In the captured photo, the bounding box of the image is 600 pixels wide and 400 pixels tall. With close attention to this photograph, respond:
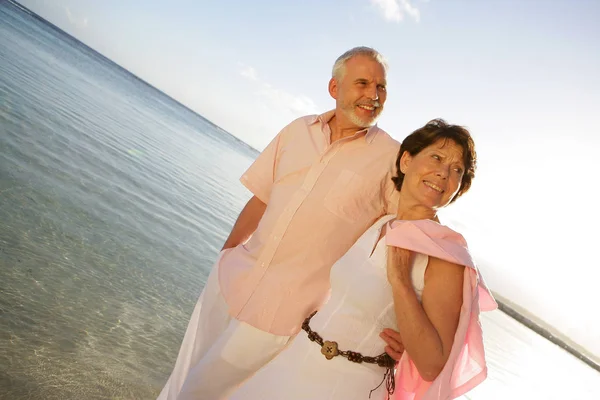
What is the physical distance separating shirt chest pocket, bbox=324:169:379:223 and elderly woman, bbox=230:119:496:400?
1.24 ft

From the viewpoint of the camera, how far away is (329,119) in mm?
3090

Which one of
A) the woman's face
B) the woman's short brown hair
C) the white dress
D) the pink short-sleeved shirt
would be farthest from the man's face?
the white dress

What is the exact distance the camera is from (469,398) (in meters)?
6.84

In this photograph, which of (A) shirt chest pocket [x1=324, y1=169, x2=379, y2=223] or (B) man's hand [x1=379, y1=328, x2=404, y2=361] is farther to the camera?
(A) shirt chest pocket [x1=324, y1=169, x2=379, y2=223]

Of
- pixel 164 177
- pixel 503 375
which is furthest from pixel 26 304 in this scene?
pixel 503 375

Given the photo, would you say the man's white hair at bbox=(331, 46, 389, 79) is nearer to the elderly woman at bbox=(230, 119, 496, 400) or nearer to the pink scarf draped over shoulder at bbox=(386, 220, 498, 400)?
the elderly woman at bbox=(230, 119, 496, 400)

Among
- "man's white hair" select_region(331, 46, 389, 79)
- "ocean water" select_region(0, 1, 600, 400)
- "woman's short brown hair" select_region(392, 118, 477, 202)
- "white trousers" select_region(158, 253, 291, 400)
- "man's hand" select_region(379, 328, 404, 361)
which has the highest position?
"man's white hair" select_region(331, 46, 389, 79)

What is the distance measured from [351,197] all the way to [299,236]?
351mm

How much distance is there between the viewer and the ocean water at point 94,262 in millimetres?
3957

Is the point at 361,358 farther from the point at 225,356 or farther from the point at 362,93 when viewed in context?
the point at 362,93

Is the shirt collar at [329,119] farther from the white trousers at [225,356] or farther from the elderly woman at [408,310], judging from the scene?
the white trousers at [225,356]

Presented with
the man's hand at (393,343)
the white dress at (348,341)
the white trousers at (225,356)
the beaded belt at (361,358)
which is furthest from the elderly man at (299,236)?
the man's hand at (393,343)

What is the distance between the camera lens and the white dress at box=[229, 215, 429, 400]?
1.92m

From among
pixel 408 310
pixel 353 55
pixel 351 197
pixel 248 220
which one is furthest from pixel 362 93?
pixel 408 310
